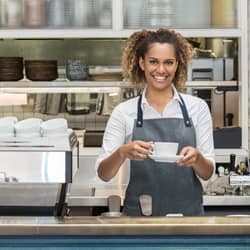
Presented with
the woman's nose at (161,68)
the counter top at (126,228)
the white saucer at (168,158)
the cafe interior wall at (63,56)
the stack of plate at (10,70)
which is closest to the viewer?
the counter top at (126,228)

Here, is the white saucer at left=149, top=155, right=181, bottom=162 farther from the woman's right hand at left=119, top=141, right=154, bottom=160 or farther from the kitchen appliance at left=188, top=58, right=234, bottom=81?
the kitchen appliance at left=188, top=58, right=234, bottom=81

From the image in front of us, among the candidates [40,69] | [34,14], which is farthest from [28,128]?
[34,14]

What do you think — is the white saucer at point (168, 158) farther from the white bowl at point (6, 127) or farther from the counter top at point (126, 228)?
the white bowl at point (6, 127)

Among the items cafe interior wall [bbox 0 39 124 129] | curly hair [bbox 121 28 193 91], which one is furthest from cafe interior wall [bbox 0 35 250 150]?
curly hair [bbox 121 28 193 91]

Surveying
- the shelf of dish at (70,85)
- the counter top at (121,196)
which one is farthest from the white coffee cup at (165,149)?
the shelf of dish at (70,85)

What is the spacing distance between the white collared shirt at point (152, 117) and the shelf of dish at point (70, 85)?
1708mm

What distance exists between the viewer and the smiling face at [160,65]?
242cm

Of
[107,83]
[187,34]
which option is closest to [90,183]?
[107,83]

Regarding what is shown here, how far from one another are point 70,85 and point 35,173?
2.37m

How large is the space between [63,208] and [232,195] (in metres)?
1.55

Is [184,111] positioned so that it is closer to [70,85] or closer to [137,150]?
[137,150]

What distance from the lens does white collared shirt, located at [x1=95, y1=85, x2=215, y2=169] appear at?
2486 millimetres

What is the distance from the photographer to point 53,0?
4.34 metres

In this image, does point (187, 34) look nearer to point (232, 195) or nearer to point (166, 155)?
point (232, 195)
